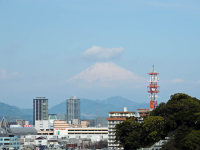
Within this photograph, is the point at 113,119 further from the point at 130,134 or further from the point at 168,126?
the point at 168,126

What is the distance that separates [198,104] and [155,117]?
667 cm

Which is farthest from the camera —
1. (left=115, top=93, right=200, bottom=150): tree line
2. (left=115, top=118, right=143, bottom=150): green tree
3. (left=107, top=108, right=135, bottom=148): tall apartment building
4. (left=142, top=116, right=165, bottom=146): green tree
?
(left=107, top=108, right=135, bottom=148): tall apartment building

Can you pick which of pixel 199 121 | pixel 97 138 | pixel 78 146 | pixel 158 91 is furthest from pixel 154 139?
pixel 97 138

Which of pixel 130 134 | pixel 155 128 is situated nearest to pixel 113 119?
pixel 130 134

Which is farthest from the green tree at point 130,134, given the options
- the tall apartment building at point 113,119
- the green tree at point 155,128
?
the tall apartment building at point 113,119

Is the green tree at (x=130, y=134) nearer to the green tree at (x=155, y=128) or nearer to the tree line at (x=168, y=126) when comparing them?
the tree line at (x=168, y=126)

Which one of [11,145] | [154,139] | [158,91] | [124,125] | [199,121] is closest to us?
[199,121]

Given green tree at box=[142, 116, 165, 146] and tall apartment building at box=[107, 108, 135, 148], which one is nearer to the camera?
green tree at box=[142, 116, 165, 146]

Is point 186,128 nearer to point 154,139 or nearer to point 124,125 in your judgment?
point 154,139

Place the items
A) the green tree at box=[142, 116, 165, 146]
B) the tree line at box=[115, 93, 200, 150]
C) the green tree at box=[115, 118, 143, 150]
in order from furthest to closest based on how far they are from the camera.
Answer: the green tree at box=[115, 118, 143, 150], the green tree at box=[142, 116, 165, 146], the tree line at box=[115, 93, 200, 150]

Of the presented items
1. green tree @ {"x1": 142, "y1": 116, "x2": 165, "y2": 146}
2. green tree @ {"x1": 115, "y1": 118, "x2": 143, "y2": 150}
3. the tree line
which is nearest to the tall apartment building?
green tree @ {"x1": 115, "y1": 118, "x2": 143, "y2": 150}

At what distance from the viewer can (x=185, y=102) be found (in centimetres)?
7988

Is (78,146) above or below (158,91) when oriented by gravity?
below

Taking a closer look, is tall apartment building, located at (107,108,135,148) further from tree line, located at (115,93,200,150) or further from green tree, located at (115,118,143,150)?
tree line, located at (115,93,200,150)
